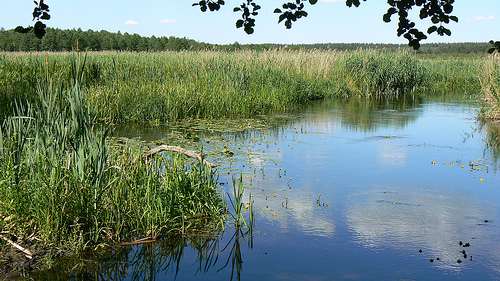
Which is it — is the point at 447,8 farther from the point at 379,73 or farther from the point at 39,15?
the point at 379,73

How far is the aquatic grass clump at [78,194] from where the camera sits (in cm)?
366

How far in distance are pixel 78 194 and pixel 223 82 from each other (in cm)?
951

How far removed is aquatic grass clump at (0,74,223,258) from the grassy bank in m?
1.00

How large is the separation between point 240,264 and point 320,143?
16.2 feet

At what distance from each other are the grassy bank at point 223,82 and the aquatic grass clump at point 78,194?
1.00 meters

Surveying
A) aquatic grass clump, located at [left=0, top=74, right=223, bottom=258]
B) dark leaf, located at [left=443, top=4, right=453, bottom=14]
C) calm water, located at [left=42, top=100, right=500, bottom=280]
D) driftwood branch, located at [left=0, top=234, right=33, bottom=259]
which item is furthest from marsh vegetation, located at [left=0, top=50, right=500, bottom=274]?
dark leaf, located at [left=443, top=4, right=453, bottom=14]

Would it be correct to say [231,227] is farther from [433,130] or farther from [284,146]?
[433,130]

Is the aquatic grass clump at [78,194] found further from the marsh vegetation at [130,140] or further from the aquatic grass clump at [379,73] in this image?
the aquatic grass clump at [379,73]

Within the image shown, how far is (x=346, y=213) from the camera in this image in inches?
187

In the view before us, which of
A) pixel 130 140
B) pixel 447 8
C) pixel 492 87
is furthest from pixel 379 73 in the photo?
pixel 447 8

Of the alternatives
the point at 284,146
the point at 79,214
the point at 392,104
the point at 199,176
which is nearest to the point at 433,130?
the point at 284,146

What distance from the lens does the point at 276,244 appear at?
4.00 metres

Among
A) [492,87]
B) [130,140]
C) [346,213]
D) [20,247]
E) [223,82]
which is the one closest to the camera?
[20,247]

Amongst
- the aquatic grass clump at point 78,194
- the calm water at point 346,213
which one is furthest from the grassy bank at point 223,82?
the calm water at point 346,213
